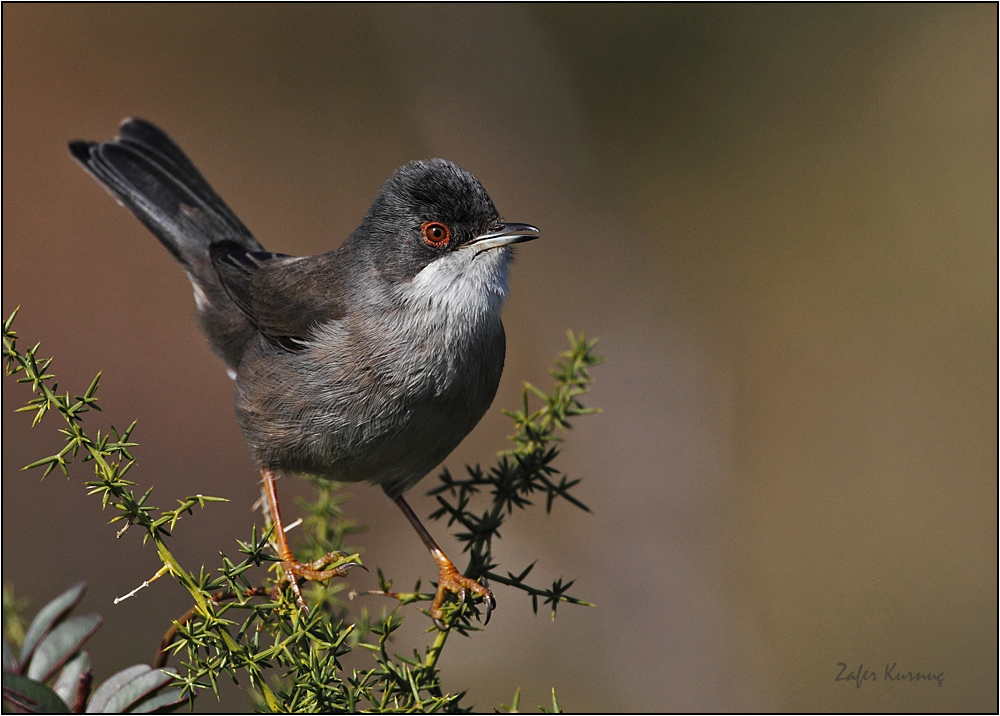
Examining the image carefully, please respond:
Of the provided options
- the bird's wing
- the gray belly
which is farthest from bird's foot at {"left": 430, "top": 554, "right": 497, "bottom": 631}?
the bird's wing

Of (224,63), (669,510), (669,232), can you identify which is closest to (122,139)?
(224,63)

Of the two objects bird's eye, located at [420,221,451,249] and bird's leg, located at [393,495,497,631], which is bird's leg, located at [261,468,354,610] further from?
bird's eye, located at [420,221,451,249]

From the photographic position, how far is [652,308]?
662 centimetres

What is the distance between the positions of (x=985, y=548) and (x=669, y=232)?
3367 millimetres

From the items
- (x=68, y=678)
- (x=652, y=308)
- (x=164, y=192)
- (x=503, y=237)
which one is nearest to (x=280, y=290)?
(x=503, y=237)

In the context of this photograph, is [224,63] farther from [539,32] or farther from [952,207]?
[952,207]

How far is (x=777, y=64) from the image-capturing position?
22.9 ft

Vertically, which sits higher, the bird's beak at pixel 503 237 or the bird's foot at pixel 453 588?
the bird's beak at pixel 503 237

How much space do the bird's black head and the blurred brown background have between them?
2295 millimetres

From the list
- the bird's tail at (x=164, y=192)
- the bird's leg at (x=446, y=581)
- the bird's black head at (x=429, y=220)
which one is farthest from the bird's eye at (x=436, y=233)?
the bird's tail at (x=164, y=192)

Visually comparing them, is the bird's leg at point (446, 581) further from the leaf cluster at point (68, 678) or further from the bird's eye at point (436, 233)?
the leaf cluster at point (68, 678)

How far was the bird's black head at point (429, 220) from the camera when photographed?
315 centimetres

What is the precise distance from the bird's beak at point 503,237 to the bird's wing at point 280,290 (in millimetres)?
615

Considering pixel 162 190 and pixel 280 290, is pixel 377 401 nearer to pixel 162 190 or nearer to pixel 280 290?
pixel 280 290
